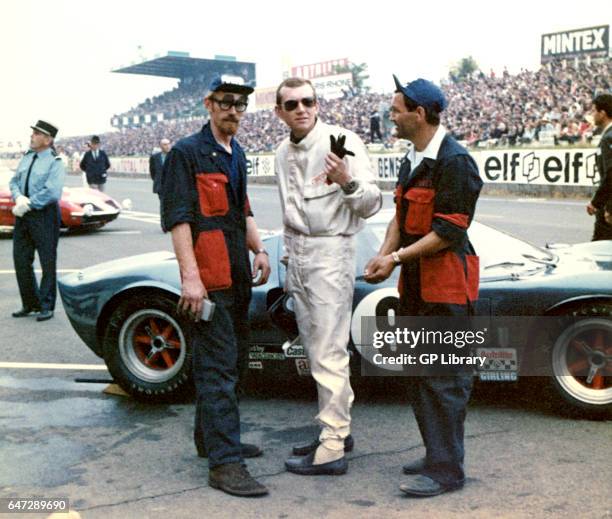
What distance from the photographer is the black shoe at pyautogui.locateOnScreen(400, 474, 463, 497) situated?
10.3ft

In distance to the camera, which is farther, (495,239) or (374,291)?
(495,239)

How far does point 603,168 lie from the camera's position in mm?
5672

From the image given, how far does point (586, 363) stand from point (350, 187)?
1630 mm

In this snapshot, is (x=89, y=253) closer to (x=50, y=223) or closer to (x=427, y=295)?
(x=50, y=223)

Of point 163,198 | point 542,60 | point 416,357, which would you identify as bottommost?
point 416,357

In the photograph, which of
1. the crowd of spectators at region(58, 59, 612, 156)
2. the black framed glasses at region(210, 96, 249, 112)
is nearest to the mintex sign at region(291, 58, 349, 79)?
the crowd of spectators at region(58, 59, 612, 156)

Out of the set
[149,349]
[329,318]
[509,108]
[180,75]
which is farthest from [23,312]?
[180,75]

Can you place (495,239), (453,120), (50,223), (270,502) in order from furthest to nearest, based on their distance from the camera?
(453,120), (50,223), (495,239), (270,502)

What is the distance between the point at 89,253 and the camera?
36.9 ft

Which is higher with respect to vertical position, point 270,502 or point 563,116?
point 563,116

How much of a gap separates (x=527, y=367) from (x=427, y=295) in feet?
3.47

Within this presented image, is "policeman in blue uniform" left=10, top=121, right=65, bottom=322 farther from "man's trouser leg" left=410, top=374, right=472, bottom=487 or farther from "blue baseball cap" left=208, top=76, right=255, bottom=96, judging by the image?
"man's trouser leg" left=410, top=374, right=472, bottom=487

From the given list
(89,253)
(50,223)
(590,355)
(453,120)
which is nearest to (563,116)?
(453,120)

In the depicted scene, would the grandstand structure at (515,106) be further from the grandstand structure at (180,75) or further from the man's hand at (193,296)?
the grandstand structure at (180,75)
